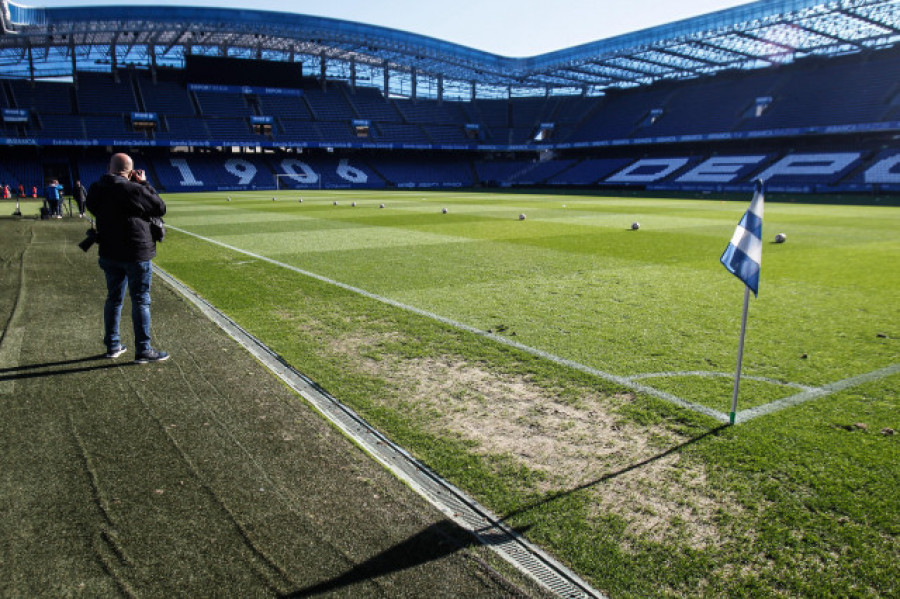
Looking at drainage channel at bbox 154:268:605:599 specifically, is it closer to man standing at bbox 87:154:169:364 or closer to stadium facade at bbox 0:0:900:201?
man standing at bbox 87:154:169:364

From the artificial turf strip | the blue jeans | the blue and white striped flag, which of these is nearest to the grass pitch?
the artificial turf strip

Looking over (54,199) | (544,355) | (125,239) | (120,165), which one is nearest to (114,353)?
(125,239)

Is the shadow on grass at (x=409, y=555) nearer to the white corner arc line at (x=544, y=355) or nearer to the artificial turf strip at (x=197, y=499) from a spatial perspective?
the artificial turf strip at (x=197, y=499)

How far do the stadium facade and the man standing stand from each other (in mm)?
47496

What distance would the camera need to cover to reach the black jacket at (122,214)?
5695 millimetres

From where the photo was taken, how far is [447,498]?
138 inches

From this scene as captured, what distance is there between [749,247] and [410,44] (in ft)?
190

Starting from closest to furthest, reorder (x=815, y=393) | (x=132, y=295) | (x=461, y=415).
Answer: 1. (x=461, y=415)
2. (x=815, y=393)
3. (x=132, y=295)

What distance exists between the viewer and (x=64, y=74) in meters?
57.3

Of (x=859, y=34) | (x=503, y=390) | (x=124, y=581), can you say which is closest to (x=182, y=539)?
(x=124, y=581)

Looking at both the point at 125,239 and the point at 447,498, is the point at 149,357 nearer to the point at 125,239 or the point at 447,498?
the point at 125,239

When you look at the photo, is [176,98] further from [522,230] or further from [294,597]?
[294,597]

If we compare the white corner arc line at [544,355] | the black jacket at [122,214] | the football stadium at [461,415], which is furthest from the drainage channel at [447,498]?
the white corner arc line at [544,355]

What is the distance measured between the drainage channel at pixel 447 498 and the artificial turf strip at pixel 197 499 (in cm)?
10
